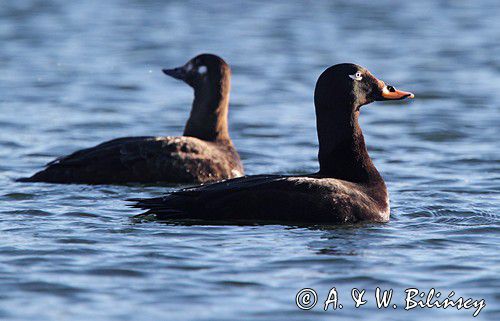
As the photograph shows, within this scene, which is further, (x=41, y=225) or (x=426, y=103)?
(x=426, y=103)

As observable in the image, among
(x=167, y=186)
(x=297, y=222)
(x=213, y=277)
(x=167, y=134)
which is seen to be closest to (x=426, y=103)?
(x=167, y=134)

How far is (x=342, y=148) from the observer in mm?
10578

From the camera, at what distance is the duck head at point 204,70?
13.8 metres

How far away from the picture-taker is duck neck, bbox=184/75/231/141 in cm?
1359

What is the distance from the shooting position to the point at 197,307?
7711mm

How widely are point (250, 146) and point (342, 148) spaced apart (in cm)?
459

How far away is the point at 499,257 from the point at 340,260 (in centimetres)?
116

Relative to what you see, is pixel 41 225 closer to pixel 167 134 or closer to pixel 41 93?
pixel 167 134

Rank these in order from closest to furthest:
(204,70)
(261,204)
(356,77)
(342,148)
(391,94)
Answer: (261,204) < (342,148) < (356,77) < (391,94) < (204,70)

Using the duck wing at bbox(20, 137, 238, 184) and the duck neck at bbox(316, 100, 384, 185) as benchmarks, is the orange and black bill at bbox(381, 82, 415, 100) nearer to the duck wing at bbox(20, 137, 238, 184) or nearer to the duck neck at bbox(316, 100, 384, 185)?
the duck neck at bbox(316, 100, 384, 185)

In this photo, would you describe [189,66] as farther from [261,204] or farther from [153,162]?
[261,204]

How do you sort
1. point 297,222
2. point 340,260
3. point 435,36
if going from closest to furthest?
point 340,260 < point 297,222 < point 435,36

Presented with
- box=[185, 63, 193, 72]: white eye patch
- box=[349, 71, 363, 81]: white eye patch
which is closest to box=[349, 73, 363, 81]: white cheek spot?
box=[349, 71, 363, 81]: white eye patch

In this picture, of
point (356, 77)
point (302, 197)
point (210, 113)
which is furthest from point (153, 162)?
point (302, 197)
